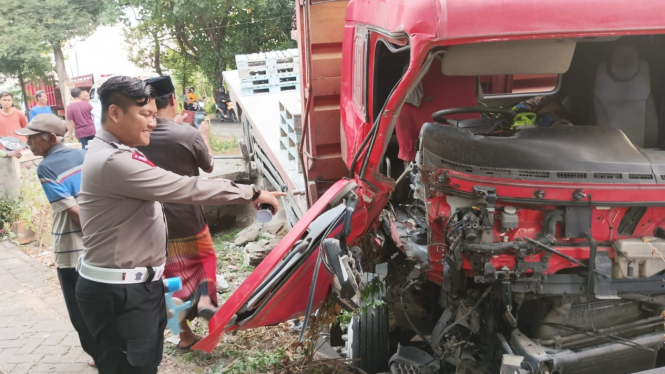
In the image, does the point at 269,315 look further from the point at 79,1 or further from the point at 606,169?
the point at 79,1

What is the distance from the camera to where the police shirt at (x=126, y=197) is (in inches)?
99.0

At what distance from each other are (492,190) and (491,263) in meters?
0.40

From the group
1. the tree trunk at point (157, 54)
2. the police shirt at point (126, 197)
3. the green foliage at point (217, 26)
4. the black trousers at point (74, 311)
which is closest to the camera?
the police shirt at point (126, 197)

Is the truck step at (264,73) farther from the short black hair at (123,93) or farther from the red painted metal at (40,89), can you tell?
the red painted metal at (40,89)

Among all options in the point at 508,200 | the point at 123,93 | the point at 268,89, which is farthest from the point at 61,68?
the point at 508,200

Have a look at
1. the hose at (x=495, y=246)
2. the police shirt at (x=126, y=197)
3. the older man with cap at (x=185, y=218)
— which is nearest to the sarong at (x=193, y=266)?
the older man with cap at (x=185, y=218)

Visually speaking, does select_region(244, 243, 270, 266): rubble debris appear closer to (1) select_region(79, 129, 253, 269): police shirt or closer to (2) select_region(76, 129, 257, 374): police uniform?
(2) select_region(76, 129, 257, 374): police uniform

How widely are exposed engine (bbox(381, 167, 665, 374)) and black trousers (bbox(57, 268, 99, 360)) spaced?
218 centimetres

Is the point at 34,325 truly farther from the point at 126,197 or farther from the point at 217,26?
the point at 217,26

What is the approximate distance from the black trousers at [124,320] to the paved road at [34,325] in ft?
5.00

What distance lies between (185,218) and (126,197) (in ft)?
4.41

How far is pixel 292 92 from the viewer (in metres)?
8.16

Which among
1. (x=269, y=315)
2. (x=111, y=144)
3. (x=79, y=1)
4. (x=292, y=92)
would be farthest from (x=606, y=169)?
(x=79, y=1)

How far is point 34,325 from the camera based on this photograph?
15.9 ft
